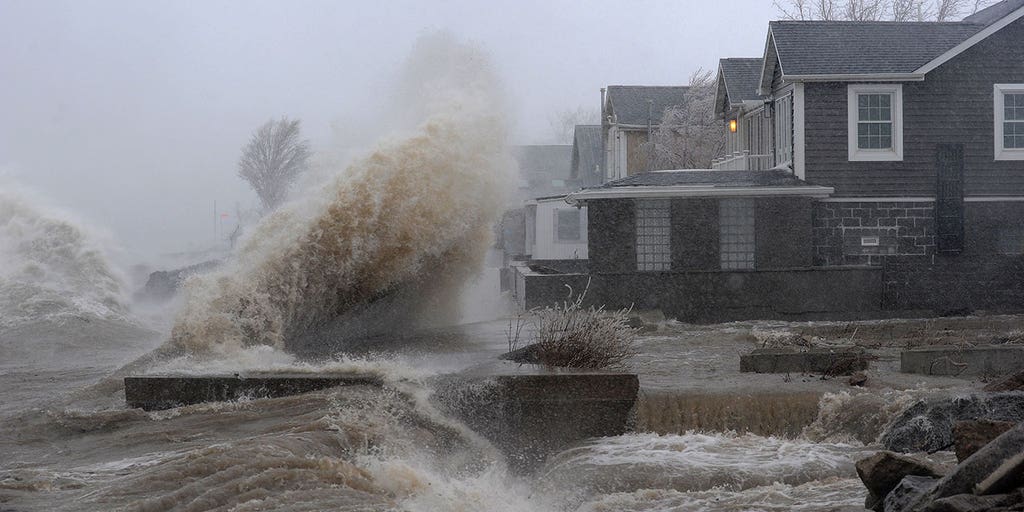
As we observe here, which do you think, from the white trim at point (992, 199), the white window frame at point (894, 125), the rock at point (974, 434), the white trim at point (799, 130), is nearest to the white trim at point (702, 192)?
the white trim at point (799, 130)

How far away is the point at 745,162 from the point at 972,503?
942 inches

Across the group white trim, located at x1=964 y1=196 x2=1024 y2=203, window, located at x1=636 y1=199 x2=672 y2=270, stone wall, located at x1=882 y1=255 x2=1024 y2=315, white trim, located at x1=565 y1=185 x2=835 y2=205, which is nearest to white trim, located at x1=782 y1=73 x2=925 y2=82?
white trim, located at x1=565 y1=185 x2=835 y2=205

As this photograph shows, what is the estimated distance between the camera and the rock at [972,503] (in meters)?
5.43

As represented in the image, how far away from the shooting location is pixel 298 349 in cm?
1523

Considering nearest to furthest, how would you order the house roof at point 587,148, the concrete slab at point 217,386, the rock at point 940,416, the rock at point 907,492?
the rock at point 907,492, the rock at point 940,416, the concrete slab at point 217,386, the house roof at point 587,148

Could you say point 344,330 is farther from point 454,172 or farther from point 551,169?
point 551,169

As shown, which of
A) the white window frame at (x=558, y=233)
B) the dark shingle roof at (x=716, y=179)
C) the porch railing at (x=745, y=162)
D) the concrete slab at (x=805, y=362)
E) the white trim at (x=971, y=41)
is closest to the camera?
the concrete slab at (x=805, y=362)

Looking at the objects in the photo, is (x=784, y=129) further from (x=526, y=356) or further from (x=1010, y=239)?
(x=526, y=356)

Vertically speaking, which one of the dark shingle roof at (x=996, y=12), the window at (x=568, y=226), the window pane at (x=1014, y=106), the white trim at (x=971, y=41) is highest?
the dark shingle roof at (x=996, y=12)

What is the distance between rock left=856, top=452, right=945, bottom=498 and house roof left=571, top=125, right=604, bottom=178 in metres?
47.4

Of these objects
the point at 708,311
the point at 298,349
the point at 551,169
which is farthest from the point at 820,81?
the point at 551,169

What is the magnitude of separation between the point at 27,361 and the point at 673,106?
3327 cm

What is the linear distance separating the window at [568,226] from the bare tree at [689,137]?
517 centimetres

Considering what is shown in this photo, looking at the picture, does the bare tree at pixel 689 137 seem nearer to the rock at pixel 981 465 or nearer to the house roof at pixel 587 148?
the house roof at pixel 587 148
